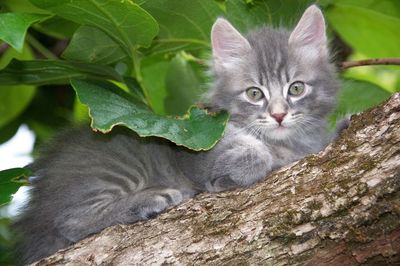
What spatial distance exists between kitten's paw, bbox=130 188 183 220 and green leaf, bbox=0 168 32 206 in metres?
0.46

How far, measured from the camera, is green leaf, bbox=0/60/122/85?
2645 mm

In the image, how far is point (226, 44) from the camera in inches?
120

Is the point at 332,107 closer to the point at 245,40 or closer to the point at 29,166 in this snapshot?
the point at 245,40

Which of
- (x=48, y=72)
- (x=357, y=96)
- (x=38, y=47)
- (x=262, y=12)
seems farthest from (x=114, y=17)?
(x=357, y=96)

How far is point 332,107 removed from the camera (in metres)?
3.00

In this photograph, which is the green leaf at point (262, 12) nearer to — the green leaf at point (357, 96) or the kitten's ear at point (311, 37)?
the kitten's ear at point (311, 37)

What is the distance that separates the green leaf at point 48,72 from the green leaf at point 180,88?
0.48 meters

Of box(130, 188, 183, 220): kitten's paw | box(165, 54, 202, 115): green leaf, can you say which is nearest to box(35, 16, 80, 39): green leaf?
box(165, 54, 202, 115): green leaf

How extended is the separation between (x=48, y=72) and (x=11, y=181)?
52cm

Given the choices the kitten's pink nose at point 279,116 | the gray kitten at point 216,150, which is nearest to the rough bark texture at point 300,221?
the gray kitten at point 216,150

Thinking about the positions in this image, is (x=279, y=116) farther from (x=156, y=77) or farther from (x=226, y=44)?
(x=156, y=77)

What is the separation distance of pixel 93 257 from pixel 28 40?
1.62m

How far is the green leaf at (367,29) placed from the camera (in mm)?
3258

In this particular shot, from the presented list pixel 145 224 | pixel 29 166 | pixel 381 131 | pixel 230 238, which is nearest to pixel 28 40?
pixel 29 166
